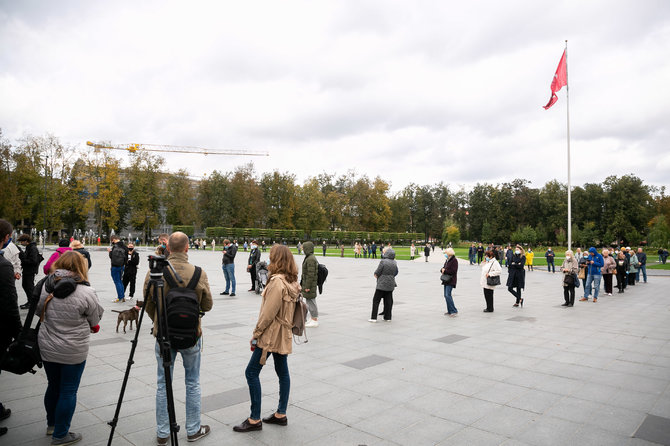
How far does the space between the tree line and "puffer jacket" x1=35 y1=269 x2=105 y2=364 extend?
175 feet

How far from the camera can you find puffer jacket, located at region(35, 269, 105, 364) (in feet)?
11.7

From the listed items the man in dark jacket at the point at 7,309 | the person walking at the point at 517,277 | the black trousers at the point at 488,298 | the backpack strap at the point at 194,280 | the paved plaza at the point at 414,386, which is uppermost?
the backpack strap at the point at 194,280

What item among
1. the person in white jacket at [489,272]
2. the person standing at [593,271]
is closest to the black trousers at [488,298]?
the person in white jacket at [489,272]

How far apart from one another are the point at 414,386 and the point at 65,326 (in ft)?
12.8

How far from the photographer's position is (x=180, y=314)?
340 cm

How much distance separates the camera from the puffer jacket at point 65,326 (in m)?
3.56

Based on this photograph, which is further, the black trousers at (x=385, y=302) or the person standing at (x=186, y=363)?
the black trousers at (x=385, y=302)

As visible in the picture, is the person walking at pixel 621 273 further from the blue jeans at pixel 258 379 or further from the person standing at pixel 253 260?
the blue jeans at pixel 258 379

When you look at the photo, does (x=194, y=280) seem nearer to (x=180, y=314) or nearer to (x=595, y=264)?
(x=180, y=314)

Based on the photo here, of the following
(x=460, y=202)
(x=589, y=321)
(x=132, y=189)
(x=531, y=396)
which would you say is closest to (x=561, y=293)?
(x=589, y=321)

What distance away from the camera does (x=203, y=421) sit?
4.19 metres

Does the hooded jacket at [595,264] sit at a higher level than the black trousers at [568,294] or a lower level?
higher

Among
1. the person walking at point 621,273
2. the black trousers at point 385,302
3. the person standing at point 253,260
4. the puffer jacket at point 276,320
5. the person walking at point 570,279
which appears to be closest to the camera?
the puffer jacket at point 276,320

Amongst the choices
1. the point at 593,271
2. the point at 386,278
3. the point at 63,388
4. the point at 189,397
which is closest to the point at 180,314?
the point at 189,397
